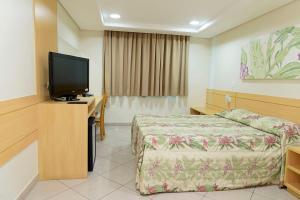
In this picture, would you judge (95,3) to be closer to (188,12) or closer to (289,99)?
(188,12)

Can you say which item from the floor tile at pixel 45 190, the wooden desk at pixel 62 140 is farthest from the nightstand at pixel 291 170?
the floor tile at pixel 45 190

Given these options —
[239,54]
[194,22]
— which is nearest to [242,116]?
[239,54]

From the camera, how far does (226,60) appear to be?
4.70m

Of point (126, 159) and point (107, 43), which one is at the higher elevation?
point (107, 43)

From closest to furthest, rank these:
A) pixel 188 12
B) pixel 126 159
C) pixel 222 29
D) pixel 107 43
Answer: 1. pixel 126 159
2. pixel 188 12
3. pixel 222 29
4. pixel 107 43

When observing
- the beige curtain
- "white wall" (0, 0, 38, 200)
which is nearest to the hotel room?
"white wall" (0, 0, 38, 200)

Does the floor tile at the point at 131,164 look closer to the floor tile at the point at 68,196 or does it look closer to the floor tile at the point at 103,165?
the floor tile at the point at 103,165

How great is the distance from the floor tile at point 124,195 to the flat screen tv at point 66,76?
1.37 metres

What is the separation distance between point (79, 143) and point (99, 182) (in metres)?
0.52

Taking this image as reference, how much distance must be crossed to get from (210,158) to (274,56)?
6.62 ft

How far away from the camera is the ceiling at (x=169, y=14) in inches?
128

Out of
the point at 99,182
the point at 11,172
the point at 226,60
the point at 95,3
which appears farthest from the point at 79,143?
the point at 226,60

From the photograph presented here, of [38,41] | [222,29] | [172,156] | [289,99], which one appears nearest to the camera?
[172,156]

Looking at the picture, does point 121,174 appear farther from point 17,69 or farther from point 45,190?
point 17,69
